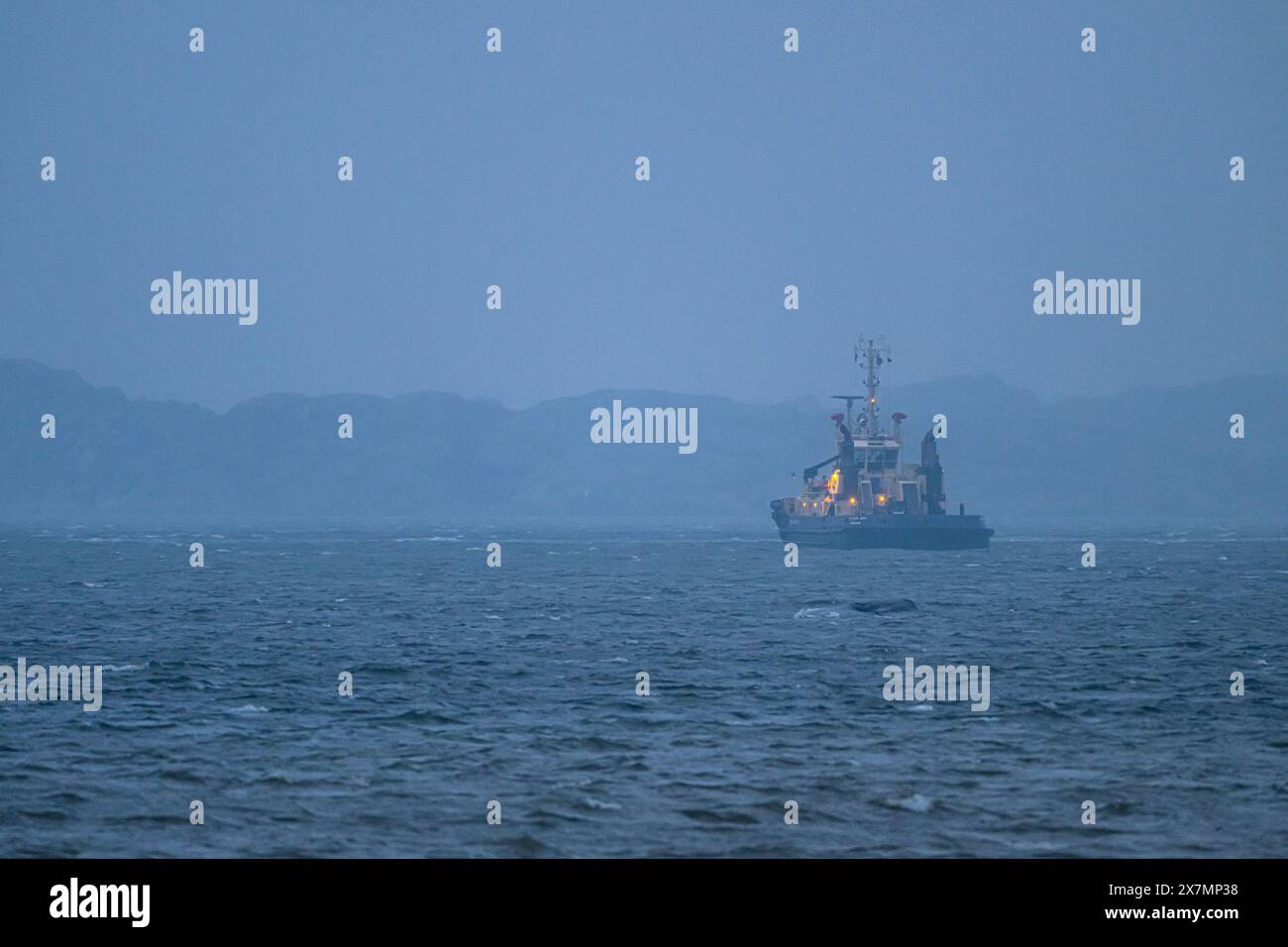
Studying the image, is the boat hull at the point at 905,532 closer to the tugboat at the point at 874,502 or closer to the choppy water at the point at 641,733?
the tugboat at the point at 874,502

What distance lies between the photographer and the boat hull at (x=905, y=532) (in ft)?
419

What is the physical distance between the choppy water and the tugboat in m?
61.7

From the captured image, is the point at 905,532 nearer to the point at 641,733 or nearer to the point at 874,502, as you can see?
the point at 874,502

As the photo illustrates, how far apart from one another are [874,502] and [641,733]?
10829 centimetres

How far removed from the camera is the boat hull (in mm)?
127812

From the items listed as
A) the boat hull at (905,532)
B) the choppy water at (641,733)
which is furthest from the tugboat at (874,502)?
the choppy water at (641,733)

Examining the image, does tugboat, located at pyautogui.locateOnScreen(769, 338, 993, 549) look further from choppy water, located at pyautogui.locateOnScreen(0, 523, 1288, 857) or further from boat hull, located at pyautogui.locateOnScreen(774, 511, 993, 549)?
choppy water, located at pyautogui.locateOnScreen(0, 523, 1288, 857)

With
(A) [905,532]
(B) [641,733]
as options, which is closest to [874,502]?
(A) [905,532]

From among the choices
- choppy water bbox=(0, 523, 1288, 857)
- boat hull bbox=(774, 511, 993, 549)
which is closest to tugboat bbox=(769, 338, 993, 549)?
boat hull bbox=(774, 511, 993, 549)

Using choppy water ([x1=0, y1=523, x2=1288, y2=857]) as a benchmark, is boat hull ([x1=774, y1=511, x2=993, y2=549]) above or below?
above

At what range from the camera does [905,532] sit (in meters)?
128

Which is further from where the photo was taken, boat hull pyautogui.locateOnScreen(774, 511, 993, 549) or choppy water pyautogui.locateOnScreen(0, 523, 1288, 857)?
boat hull pyautogui.locateOnScreen(774, 511, 993, 549)
